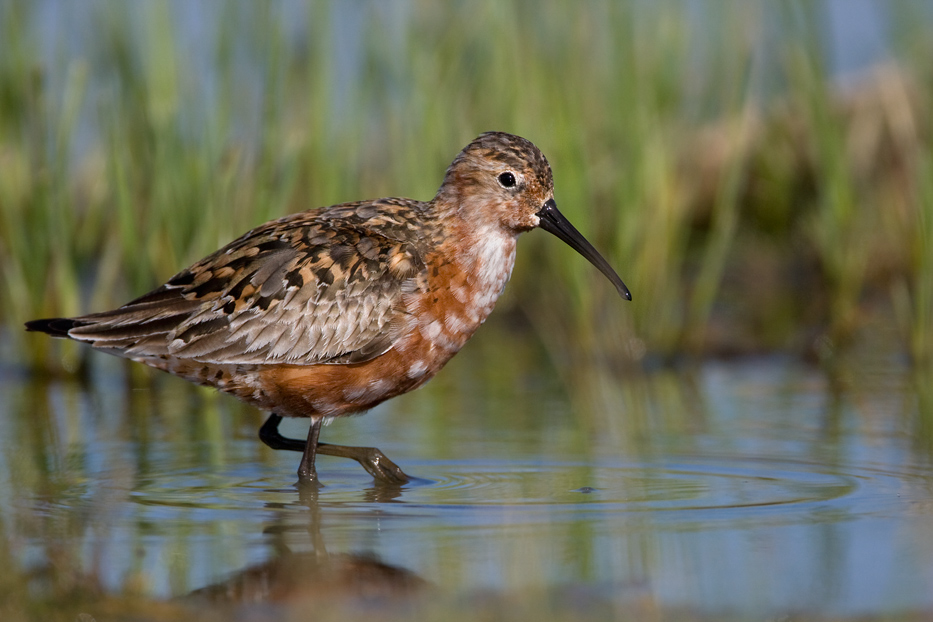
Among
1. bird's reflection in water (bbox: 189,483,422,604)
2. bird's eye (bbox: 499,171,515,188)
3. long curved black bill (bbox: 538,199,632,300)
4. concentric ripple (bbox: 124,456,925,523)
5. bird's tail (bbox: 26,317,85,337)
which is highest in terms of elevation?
bird's eye (bbox: 499,171,515,188)

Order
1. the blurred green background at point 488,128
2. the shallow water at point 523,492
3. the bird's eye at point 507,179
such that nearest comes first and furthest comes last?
the shallow water at point 523,492 → the bird's eye at point 507,179 → the blurred green background at point 488,128

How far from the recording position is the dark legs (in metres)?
6.76

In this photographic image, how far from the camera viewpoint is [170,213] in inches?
362

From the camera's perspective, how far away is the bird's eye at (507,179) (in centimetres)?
708

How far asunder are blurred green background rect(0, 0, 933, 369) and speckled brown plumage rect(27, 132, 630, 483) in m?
2.15

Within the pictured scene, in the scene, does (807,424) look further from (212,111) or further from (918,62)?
(212,111)

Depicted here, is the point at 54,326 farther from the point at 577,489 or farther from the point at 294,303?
the point at 577,489

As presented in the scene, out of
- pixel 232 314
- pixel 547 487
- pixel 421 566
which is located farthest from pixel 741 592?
pixel 232 314

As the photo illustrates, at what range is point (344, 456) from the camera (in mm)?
7086

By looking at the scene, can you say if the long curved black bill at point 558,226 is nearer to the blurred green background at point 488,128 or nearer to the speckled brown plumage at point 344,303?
the speckled brown plumage at point 344,303

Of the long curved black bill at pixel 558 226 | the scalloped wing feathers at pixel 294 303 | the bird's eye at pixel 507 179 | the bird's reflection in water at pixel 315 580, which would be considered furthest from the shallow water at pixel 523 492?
the bird's eye at pixel 507 179

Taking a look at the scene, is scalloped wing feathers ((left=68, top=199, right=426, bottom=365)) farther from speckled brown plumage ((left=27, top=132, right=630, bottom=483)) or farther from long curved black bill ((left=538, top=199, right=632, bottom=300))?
long curved black bill ((left=538, top=199, right=632, bottom=300))

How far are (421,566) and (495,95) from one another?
647 centimetres

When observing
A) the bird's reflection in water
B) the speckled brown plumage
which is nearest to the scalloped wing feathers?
the speckled brown plumage
